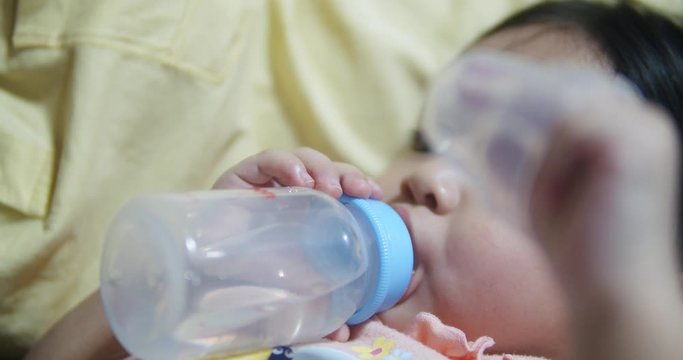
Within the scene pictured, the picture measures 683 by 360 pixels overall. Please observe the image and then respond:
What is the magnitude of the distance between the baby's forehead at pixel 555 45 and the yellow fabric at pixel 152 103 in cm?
26

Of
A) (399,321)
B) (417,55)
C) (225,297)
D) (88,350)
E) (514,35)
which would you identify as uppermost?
(514,35)

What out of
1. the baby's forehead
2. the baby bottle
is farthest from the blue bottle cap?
the baby's forehead

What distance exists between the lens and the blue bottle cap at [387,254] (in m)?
0.77

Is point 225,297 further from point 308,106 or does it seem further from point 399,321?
point 308,106

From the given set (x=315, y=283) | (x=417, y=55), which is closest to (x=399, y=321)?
(x=315, y=283)

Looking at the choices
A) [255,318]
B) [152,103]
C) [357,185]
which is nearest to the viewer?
[255,318]

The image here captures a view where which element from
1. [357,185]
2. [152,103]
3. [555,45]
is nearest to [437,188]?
[357,185]

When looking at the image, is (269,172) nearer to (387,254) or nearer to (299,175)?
(299,175)

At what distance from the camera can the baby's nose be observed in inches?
33.7

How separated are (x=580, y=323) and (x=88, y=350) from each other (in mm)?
638

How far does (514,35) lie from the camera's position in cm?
97

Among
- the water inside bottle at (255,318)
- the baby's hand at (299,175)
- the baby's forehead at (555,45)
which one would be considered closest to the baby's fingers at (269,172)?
A: the baby's hand at (299,175)

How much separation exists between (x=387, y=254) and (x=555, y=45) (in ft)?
1.12

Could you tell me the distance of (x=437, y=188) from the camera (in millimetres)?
859
